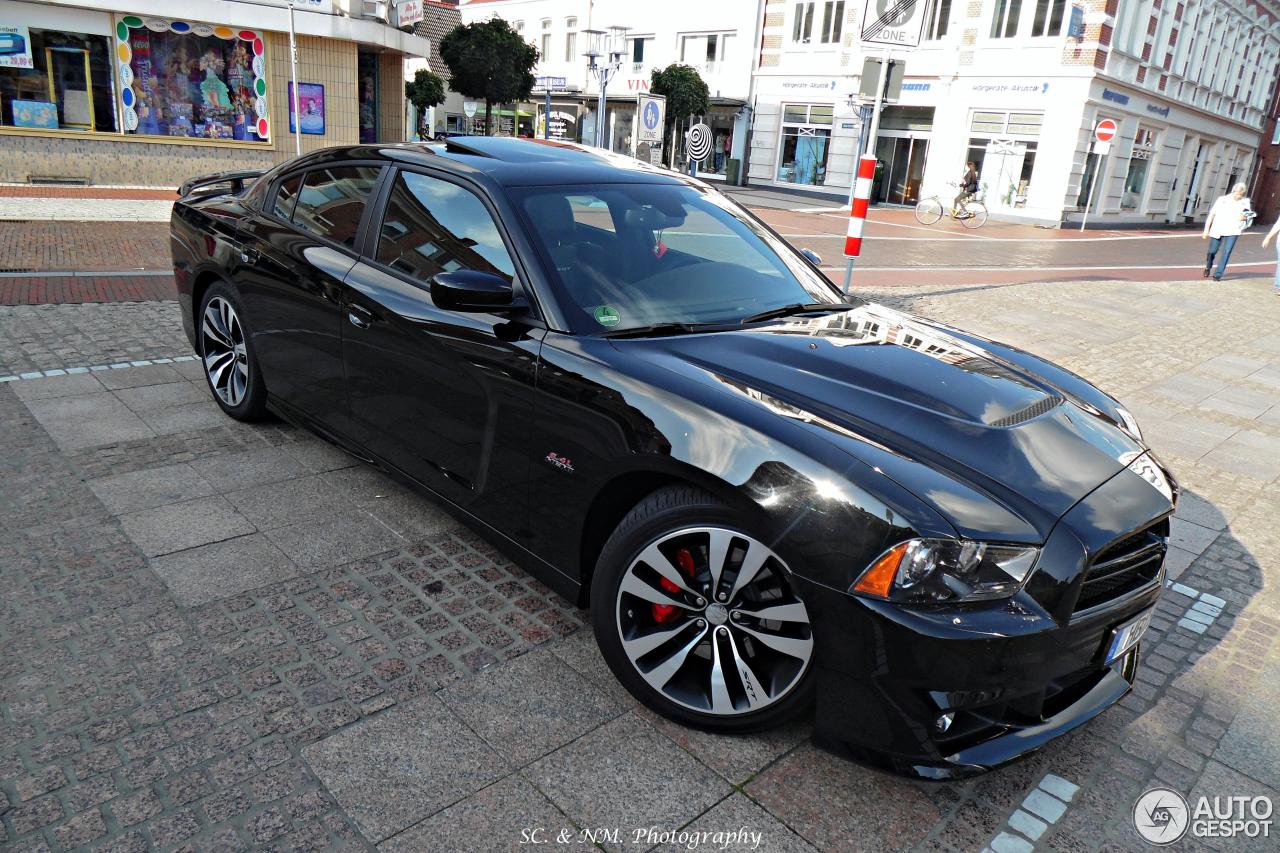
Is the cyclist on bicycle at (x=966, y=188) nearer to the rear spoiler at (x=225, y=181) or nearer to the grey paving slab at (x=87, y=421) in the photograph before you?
the rear spoiler at (x=225, y=181)

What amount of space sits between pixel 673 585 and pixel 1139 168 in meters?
38.4

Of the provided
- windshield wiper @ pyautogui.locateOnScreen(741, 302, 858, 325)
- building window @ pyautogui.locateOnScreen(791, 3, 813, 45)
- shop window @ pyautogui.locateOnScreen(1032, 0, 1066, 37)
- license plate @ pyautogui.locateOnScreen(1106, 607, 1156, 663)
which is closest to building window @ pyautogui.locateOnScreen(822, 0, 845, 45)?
building window @ pyautogui.locateOnScreen(791, 3, 813, 45)

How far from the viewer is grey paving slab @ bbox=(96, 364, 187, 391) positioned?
5.62 meters

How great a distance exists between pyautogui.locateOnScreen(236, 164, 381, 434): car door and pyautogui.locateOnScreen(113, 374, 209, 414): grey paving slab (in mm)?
1170

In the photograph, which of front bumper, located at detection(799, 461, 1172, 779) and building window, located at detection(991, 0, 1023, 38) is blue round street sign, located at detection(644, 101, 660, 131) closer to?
building window, located at detection(991, 0, 1023, 38)

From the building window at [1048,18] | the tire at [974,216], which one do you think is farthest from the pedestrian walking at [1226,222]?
the building window at [1048,18]

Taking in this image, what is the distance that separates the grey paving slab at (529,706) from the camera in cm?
264

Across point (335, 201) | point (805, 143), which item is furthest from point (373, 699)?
point (805, 143)

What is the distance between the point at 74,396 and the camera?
5316mm

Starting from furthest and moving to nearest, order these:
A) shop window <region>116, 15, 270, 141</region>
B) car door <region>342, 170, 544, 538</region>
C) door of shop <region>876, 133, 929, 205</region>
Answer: door of shop <region>876, 133, 929, 205</region>, shop window <region>116, 15, 270, 141</region>, car door <region>342, 170, 544, 538</region>

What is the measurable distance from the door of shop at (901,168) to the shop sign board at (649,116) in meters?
15.2

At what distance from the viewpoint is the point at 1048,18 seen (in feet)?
96.2

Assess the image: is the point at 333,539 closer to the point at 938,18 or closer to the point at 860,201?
the point at 860,201

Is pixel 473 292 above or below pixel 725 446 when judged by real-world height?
above
